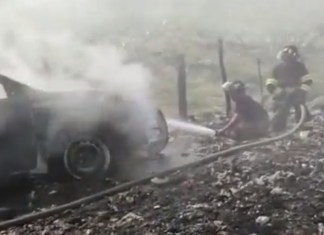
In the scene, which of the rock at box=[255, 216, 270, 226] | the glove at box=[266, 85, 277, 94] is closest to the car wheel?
the rock at box=[255, 216, 270, 226]

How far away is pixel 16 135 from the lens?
26.0 feet

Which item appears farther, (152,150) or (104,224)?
(152,150)

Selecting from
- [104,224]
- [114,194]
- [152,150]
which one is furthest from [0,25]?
[104,224]

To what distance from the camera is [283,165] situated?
318 inches

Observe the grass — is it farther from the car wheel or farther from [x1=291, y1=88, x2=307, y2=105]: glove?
the car wheel

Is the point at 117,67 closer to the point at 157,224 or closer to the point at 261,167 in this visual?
the point at 261,167

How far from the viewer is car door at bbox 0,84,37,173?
311 inches

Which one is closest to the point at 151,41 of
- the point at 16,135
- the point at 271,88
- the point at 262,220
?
the point at 271,88

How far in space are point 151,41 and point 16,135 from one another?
12.6 m

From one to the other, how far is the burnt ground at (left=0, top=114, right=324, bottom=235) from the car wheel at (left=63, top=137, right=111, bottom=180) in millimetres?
1021

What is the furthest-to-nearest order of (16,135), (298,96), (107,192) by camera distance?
1. (298,96)
2. (16,135)
3. (107,192)

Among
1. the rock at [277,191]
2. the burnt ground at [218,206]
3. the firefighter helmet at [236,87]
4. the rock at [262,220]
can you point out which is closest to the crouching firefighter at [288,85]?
the firefighter helmet at [236,87]

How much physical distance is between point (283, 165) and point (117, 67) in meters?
4.70

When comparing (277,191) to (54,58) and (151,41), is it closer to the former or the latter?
(54,58)
